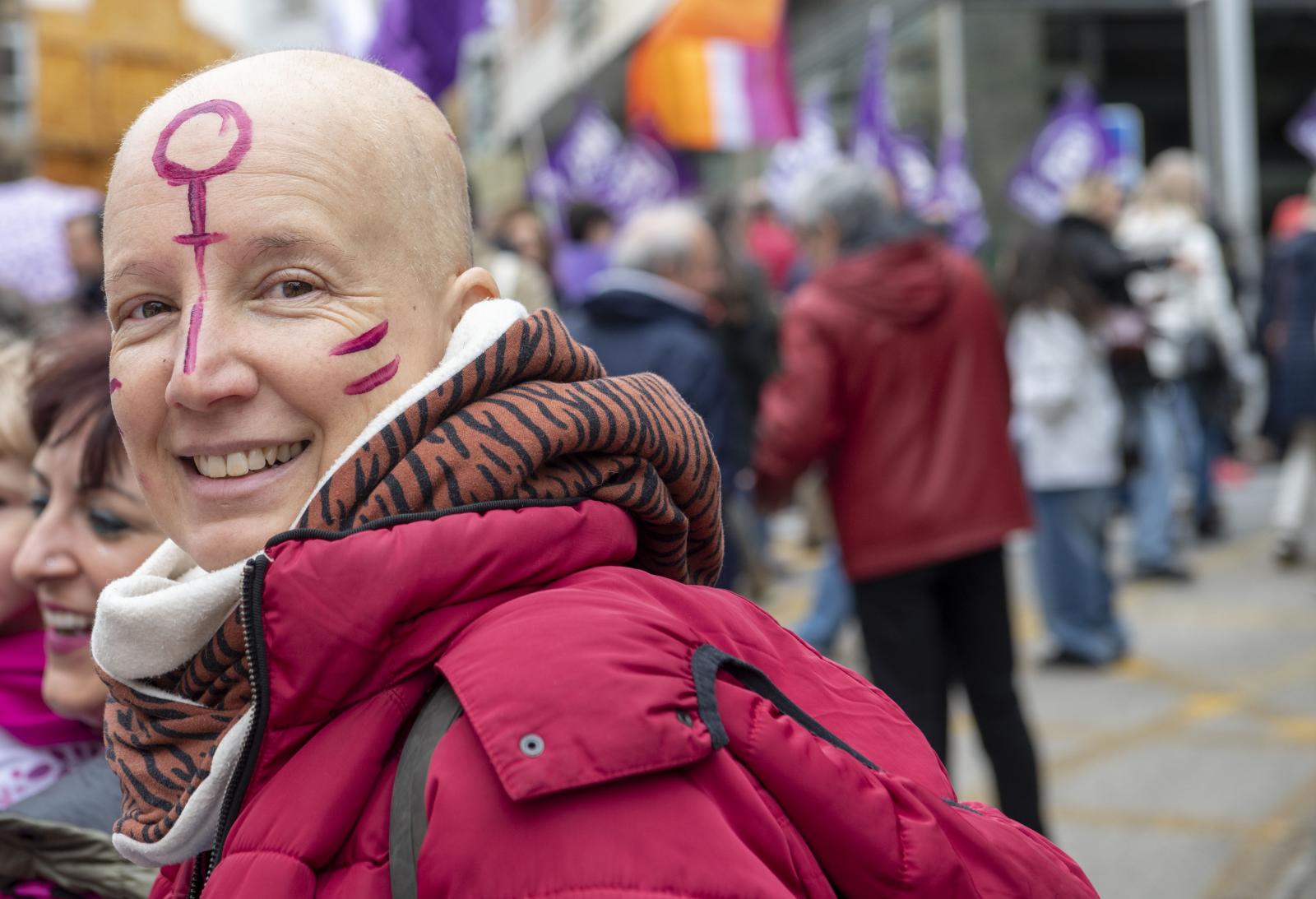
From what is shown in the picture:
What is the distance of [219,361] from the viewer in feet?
4.39

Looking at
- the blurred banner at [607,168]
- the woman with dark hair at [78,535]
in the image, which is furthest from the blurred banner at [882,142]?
the woman with dark hair at [78,535]

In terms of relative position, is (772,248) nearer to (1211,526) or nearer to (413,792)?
(1211,526)

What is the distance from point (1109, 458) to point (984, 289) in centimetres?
230

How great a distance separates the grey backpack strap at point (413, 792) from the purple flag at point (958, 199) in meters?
11.4

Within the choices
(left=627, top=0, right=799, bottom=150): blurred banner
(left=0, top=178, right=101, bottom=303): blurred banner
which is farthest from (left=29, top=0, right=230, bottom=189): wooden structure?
(left=0, top=178, right=101, bottom=303): blurred banner

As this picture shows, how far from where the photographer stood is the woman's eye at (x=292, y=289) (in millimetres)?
1357

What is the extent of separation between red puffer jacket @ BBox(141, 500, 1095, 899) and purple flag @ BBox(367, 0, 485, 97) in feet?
21.1

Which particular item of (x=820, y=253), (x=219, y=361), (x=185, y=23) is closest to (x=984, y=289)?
(x=820, y=253)

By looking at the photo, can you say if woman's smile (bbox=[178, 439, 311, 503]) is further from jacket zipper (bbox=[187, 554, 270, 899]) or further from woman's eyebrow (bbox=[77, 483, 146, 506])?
woman's eyebrow (bbox=[77, 483, 146, 506])

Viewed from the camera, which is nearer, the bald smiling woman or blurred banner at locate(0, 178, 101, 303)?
the bald smiling woman

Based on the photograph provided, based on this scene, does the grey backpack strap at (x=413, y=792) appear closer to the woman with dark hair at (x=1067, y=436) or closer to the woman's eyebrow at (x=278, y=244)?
the woman's eyebrow at (x=278, y=244)

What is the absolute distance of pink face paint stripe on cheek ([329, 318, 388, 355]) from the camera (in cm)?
136

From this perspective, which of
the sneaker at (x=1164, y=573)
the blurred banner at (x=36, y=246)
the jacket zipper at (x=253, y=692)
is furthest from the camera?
the sneaker at (x=1164, y=573)

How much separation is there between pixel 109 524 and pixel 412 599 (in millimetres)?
1146
